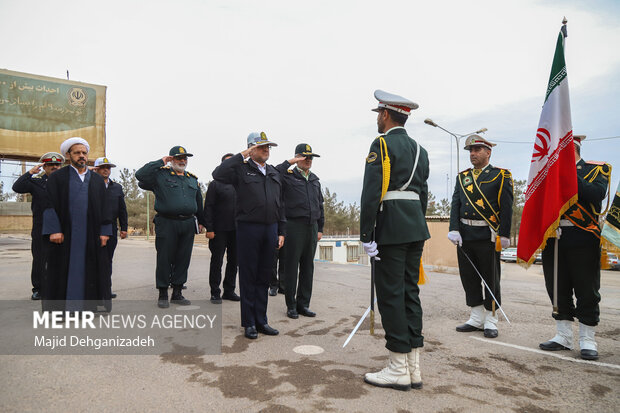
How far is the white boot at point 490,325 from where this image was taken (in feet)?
13.8

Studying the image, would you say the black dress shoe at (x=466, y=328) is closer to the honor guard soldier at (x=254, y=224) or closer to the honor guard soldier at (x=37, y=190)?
the honor guard soldier at (x=254, y=224)

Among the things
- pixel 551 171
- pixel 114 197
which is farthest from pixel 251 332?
pixel 114 197

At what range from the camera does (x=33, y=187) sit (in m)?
5.65

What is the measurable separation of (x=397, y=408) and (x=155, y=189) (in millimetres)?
4088

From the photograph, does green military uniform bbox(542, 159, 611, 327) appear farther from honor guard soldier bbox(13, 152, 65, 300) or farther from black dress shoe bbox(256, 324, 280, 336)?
honor guard soldier bbox(13, 152, 65, 300)

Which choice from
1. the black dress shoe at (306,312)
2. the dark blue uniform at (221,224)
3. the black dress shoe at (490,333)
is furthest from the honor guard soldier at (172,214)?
the black dress shoe at (490,333)

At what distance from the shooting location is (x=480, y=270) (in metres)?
4.47

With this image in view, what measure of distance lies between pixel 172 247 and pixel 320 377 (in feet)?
10.4

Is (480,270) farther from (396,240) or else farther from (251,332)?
(251,332)

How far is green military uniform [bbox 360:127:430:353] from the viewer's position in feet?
9.60

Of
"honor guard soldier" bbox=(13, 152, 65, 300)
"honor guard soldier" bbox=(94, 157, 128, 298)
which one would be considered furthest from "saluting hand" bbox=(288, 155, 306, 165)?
"honor guard soldier" bbox=(13, 152, 65, 300)

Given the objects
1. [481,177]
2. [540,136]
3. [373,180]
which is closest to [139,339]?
[373,180]

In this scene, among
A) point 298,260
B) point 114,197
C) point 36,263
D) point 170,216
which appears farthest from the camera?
point 114,197

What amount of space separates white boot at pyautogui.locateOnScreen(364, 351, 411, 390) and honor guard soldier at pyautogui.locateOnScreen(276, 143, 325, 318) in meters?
2.08
